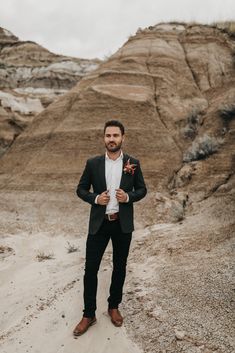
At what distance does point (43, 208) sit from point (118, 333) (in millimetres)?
10655

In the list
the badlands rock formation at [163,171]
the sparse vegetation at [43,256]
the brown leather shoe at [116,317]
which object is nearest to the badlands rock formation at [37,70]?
the badlands rock formation at [163,171]

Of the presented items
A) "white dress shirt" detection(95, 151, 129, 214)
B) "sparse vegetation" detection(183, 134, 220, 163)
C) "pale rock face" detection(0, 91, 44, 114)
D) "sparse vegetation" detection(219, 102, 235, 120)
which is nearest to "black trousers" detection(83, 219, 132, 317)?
"white dress shirt" detection(95, 151, 129, 214)

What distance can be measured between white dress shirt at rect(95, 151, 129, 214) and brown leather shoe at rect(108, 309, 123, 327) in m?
1.39

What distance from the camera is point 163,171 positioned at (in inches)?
658

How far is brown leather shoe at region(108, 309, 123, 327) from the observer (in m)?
5.63

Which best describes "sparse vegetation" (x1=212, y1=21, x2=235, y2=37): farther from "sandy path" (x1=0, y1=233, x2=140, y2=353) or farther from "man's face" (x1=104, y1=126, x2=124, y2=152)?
"man's face" (x1=104, y1=126, x2=124, y2=152)

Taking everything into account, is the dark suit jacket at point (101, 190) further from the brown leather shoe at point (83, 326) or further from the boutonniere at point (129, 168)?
the brown leather shoe at point (83, 326)

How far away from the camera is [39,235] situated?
12953mm

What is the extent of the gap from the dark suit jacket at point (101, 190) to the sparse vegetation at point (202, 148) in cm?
1105

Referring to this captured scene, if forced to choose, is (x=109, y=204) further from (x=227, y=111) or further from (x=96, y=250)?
(x=227, y=111)

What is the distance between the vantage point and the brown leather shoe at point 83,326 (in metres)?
5.44

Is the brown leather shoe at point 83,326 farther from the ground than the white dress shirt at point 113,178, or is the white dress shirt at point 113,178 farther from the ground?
the white dress shirt at point 113,178

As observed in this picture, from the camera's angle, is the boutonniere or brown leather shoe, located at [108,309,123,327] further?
brown leather shoe, located at [108,309,123,327]

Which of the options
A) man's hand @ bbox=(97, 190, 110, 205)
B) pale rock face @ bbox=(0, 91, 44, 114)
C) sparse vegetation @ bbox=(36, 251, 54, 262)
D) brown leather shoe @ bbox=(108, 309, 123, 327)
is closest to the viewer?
man's hand @ bbox=(97, 190, 110, 205)
